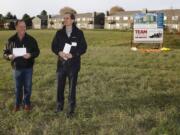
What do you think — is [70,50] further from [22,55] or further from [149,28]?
[149,28]

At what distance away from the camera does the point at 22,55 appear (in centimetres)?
880

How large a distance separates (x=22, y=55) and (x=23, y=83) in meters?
0.73

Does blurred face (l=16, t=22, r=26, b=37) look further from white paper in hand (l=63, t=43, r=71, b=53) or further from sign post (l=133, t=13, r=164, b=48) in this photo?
sign post (l=133, t=13, r=164, b=48)

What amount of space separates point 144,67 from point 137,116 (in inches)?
348

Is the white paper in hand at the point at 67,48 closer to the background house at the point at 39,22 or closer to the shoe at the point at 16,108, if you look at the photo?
the shoe at the point at 16,108

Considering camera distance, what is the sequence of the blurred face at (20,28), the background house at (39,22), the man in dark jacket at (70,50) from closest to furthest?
the man in dark jacket at (70,50)
the blurred face at (20,28)
the background house at (39,22)

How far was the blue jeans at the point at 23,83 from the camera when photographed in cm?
899

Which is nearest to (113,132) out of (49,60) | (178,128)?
(178,128)

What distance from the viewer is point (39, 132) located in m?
7.48

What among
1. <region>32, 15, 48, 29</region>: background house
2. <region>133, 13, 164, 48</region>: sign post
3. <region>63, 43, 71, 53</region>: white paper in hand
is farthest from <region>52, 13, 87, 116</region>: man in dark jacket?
<region>32, 15, 48, 29</region>: background house

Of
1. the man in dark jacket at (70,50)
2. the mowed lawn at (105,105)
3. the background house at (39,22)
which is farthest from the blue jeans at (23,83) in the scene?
the background house at (39,22)

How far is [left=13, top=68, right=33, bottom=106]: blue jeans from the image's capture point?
8992mm

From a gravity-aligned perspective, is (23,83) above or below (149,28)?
below

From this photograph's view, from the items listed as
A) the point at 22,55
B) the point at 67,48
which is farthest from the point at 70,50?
the point at 22,55
